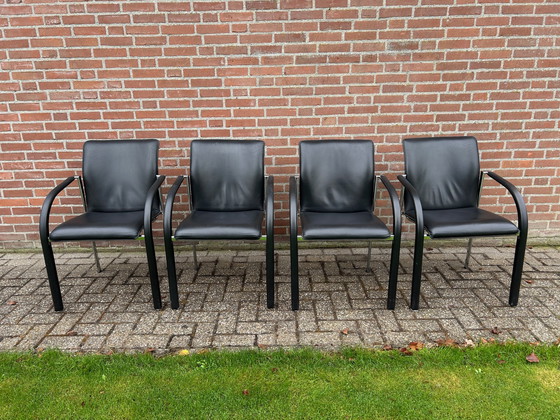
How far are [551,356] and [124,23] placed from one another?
3672 millimetres

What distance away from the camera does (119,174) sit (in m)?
3.13

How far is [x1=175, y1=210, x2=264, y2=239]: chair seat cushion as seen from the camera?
257 centimetres

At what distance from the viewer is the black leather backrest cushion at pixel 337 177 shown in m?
3.07

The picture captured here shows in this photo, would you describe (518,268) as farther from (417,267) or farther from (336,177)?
(336,177)

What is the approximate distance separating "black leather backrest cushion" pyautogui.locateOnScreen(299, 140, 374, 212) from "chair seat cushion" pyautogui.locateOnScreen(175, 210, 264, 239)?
53cm

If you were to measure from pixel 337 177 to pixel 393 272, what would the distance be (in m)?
0.86

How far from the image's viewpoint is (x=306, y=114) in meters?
3.37

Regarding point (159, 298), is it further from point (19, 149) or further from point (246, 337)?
point (19, 149)

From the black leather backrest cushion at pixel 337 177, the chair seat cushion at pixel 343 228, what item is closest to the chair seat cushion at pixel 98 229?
the chair seat cushion at pixel 343 228

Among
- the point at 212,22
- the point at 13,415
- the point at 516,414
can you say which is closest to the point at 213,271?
the point at 13,415

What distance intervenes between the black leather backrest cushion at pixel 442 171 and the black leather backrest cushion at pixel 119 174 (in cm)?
Result: 202

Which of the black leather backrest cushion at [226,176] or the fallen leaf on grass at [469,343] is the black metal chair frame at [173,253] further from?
the fallen leaf on grass at [469,343]

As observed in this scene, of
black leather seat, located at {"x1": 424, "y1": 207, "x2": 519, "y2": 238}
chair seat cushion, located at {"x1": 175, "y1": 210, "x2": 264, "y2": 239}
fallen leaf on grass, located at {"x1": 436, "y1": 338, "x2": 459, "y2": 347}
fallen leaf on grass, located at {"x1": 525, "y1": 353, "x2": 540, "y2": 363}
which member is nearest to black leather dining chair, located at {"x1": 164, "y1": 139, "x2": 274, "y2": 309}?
chair seat cushion, located at {"x1": 175, "y1": 210, "x2": 264, "y2": 239}

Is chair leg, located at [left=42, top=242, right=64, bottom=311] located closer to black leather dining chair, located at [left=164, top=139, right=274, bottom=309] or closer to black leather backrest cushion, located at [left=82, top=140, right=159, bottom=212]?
black leather backrest cushion, located at [left=82, top=140, right=159, bottom=212]
